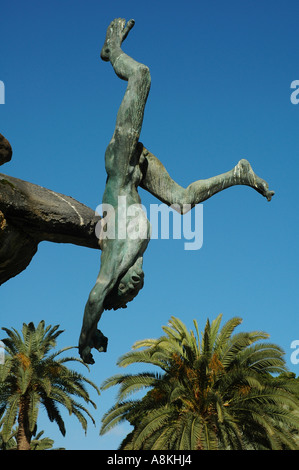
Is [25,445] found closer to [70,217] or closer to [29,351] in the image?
[29,351]

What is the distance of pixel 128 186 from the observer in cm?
554

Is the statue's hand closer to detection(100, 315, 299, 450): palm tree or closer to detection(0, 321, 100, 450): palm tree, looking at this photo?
detection(100, 315, 299, 450): palm tree

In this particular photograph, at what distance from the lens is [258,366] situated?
68.3ft

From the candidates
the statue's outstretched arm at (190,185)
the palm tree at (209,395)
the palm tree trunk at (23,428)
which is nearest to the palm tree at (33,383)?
the palm tree trunk at (23,428)

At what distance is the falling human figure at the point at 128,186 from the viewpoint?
5.30 metres

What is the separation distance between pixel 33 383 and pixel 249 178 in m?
20.9

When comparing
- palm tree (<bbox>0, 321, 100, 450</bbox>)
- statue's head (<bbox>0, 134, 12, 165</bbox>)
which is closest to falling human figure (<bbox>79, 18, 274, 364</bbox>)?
statue's head (<bbox>0, 134, 12, 165</bbox>)

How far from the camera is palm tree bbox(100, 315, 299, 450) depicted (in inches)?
739

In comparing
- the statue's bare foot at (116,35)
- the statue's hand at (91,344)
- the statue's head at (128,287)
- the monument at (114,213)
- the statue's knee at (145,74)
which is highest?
the statue's bare foot at (116,35)

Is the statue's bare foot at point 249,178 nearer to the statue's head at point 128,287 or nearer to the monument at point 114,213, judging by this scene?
the monument at point 114,213

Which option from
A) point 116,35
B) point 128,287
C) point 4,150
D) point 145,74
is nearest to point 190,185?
point 145,74

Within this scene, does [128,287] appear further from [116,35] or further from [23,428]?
[23,428]

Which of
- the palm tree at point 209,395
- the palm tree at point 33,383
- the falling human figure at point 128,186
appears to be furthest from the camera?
the palm tree at point 33,383

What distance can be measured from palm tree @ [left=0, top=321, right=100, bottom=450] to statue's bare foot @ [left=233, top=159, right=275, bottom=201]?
64.1 ft
